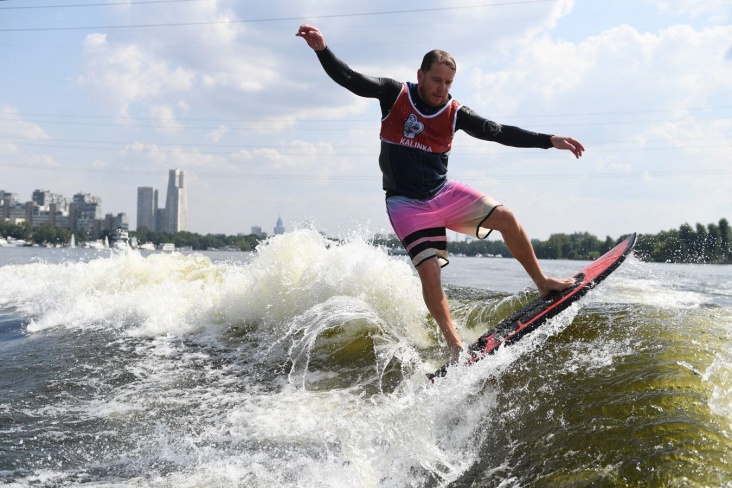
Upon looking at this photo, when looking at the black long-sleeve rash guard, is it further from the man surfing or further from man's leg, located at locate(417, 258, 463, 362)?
man's leg, located at locate(417, 258, 463, 362)

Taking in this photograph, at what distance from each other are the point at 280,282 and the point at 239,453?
5.27 m

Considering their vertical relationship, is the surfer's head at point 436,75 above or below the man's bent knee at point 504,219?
above

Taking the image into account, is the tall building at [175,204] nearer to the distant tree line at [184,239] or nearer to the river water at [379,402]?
the distant tree line at [184,239]

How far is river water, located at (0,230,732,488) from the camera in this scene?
3.02m

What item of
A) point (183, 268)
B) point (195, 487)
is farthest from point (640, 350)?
point (183, 268)

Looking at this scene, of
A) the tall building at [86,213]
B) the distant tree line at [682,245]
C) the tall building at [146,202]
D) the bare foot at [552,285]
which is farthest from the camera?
the tall building at [146,202]

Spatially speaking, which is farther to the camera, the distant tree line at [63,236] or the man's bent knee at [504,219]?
the distant tree line at [63,236]

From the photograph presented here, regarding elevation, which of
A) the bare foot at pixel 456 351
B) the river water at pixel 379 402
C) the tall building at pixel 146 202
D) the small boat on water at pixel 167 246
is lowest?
the small boat on water at pixel 167 246

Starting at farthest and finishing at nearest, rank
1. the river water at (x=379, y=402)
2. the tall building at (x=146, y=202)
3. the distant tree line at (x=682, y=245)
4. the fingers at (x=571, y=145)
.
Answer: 1. the tall building at (x=146, y=202)
2. the distant tree line at (x=682, y=245)
3. the fingers at (x=571, y=145)
4. the river water at (x=379, y=402)

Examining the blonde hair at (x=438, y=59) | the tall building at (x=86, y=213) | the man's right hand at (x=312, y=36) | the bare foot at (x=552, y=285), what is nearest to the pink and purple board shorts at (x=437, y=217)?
the bare foot at (x=552, y=285)

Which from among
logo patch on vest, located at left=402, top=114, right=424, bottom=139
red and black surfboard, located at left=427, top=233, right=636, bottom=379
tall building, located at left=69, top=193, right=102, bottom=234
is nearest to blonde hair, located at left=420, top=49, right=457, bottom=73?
logo patch on vest, located at left=402, top=114, right=424, bottom=139

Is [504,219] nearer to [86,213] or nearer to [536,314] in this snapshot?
[536,314]

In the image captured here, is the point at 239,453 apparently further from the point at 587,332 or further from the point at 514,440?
the point at 587,332

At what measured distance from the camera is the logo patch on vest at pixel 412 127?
181 inches
